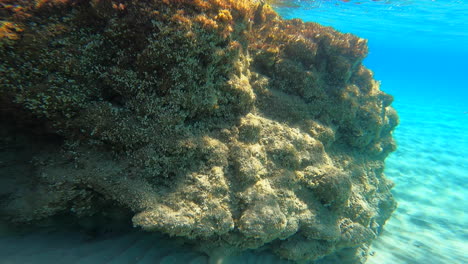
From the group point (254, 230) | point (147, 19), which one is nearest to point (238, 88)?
point (147, 19)

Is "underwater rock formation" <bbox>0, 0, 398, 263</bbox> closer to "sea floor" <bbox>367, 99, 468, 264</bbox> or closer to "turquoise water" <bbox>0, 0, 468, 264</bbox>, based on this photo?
"turquoise water" <bbox>0, 0, 468, 264</bbox>

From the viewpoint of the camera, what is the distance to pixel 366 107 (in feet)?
19.3

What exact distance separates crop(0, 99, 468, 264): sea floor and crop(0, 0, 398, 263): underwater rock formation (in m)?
0.31

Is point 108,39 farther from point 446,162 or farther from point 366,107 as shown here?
point 446,162

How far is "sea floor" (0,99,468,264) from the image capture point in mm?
2615

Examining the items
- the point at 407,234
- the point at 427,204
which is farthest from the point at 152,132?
the point at 427,204

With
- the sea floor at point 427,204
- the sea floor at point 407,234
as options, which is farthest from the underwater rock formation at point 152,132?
the sea floor at point 427,204

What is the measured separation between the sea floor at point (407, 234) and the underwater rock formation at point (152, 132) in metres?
0.31

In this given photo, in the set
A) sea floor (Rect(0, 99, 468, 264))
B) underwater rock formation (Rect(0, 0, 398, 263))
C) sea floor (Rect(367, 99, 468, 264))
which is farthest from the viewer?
sea floor (Rect(367, 99, 468, 264))

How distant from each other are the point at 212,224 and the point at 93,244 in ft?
4.77

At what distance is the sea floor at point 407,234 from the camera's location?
8.58 feet

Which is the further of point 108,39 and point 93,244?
point 93,244

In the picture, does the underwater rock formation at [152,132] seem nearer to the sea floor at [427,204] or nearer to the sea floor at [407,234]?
the sea floor at [407,234]

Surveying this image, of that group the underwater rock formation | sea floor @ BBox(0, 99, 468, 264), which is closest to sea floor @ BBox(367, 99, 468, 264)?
sea floor @ BBox(0, 99, 468, 264)
